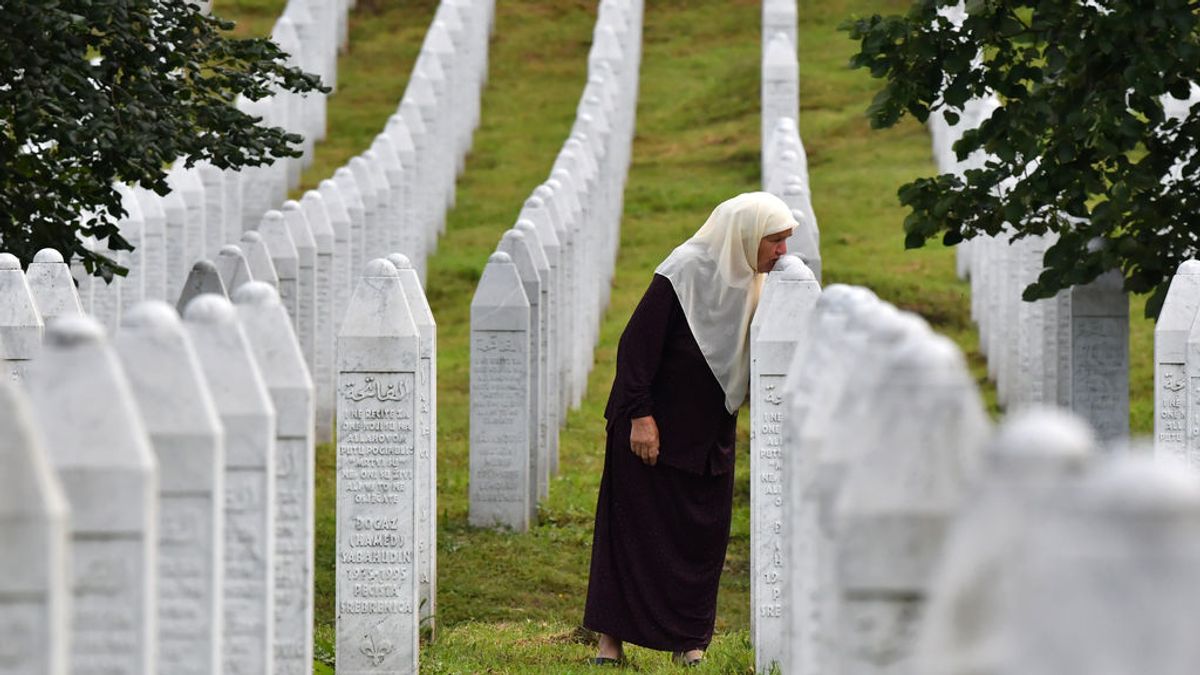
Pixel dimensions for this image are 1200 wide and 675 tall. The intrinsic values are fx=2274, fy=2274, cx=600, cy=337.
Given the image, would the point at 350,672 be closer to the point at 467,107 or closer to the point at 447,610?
the point at 447,610

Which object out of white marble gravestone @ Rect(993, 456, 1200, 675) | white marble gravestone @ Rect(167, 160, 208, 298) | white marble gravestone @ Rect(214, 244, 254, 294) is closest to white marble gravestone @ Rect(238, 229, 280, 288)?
white marble gravestone @ Rect(214, 244, 254, 294)

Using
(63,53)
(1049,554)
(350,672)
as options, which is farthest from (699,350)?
(1049,554)

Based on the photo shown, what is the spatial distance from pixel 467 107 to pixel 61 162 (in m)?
19.2

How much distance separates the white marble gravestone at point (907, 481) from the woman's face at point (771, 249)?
493 cm

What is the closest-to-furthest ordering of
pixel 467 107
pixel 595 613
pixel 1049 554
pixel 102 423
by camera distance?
pixel 1049 554 → pixel 102 423 → pixel 595 613 → pixel 467 107

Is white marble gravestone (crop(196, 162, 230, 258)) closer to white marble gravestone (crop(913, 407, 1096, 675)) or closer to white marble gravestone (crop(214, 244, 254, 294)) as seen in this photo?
white marble gravestone (crop(214, 244, 254, 294))

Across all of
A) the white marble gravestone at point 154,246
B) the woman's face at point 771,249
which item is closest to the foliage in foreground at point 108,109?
the woman's face at point 771,249

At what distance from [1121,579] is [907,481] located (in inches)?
43.0

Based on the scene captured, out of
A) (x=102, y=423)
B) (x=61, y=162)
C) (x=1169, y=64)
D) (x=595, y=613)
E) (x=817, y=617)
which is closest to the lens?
(x=102, y=423)

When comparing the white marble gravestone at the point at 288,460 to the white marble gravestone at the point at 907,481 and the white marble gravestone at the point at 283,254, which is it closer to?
the white marble gravestone at the point at 907,481

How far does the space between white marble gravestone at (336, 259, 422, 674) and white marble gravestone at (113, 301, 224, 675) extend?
3.85 meters

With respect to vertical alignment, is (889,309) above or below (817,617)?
above

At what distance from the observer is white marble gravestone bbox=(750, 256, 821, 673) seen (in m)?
8.28

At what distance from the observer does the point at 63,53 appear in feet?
35.8
